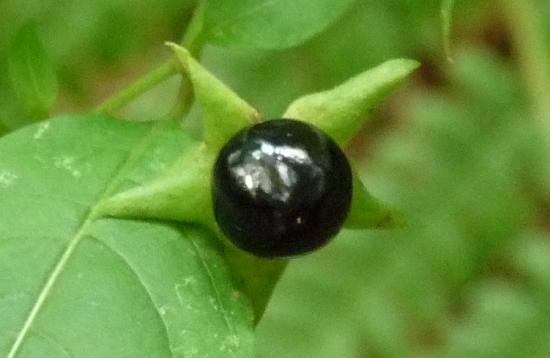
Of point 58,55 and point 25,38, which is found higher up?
point 25,38

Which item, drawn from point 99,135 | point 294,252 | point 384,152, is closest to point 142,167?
point 99,135

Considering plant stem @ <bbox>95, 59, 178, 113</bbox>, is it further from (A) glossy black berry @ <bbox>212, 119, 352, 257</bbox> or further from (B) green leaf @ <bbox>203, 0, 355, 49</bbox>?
(A) glossy black berry @ <bbox>212, 119, 352, 257</bbox>

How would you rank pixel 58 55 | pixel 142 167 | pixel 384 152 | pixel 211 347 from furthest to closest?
pixel 384 152 < pixel 58 55 < pixel 142 167 < pixel 211 347

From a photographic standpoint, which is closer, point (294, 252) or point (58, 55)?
point (294, 252)

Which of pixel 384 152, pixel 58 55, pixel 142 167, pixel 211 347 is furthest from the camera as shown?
pixel 384 152

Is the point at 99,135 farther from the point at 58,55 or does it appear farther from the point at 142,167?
the point at 58,55

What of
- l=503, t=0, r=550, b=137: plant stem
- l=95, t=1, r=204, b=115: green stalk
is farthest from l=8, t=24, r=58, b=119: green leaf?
l=503, t=0, r=550, b=137: plant stem

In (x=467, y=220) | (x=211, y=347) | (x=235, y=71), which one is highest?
(x=211, y=347)
